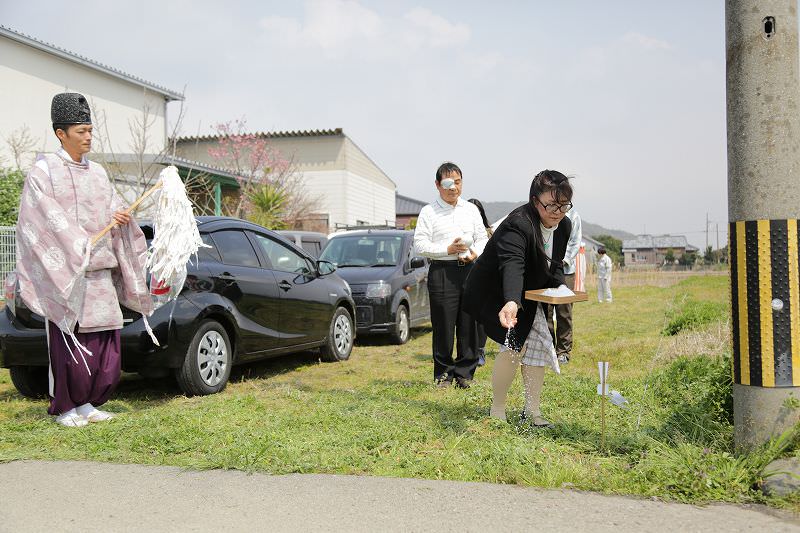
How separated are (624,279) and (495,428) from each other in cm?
3405

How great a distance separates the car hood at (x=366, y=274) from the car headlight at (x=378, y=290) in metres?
0.08

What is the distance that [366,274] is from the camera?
34.9 ft

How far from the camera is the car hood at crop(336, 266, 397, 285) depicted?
1051cm

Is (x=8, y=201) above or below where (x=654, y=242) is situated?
below

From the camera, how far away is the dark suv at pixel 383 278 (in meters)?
10.4

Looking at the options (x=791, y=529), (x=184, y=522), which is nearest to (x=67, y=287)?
(x=184, y=522)

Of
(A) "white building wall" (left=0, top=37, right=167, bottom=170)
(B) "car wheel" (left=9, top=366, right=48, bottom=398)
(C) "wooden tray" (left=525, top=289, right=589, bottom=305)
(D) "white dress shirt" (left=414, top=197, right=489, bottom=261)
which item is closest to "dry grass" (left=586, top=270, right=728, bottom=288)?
(A) "white building wall" (left=0, top=37, right=167, bottom=170)

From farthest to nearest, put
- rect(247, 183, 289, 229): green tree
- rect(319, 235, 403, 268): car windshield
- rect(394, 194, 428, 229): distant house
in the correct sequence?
rect(394, 194, 428, 229): distant house
rect(247, 183, 289, 229): green tree
rect(319, 235, 403, 268): car windshield

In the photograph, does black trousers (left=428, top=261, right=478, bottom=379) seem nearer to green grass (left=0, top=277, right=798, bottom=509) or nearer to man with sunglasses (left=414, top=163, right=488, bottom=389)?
man with sunglasses (left=414, top=163, right=488, bottom=389)

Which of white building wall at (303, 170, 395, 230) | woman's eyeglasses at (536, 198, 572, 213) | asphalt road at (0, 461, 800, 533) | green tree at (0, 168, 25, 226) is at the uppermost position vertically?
white building wall at (303, 170, 395, 230)

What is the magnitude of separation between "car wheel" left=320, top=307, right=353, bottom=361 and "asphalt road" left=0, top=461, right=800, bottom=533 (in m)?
4.86

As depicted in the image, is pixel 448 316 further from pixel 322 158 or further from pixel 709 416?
pixel 322 158

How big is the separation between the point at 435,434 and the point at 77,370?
270 centimetres

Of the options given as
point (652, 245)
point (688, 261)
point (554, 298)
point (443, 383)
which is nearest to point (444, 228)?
point (443, 383)
